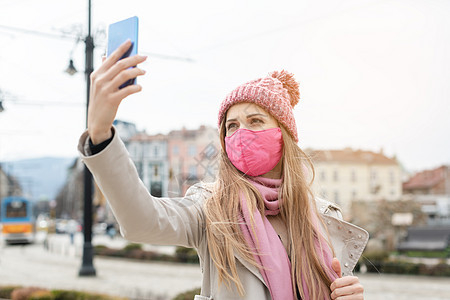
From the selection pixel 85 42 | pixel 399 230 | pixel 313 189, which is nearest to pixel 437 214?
pixel 399 230

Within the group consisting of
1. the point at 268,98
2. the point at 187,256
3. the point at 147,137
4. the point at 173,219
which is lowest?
the point at 187,256

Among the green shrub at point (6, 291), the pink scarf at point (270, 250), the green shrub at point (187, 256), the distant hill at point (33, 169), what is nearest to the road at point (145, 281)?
the green shrub at point (187, 256)

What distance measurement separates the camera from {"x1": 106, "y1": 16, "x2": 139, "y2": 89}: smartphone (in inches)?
47.1

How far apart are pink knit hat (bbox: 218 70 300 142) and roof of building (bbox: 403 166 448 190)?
62662 millimetres

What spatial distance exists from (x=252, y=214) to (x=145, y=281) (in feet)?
34.4

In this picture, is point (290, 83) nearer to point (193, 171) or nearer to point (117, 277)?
point (193, 171)

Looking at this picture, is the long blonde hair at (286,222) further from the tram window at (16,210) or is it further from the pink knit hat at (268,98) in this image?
the tram window at (16,210)

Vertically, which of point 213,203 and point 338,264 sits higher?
point 213,203

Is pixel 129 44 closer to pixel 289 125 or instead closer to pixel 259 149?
pixel 259 149

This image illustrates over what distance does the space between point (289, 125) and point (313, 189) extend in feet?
1.27

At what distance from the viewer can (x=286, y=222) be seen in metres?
1.86

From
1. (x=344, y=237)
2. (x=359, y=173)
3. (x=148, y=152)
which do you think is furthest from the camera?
(x=359, y=173)

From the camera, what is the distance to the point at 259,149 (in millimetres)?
1833

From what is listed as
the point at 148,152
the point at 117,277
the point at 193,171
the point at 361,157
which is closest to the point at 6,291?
the point at 148,152
